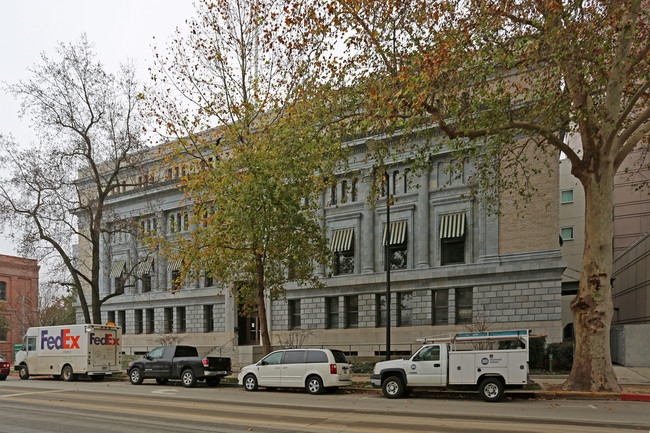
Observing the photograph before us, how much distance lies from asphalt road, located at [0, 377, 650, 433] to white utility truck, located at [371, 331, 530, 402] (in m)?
0.56

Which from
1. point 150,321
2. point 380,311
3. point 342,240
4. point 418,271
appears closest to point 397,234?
point 418,271

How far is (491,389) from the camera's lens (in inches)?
690

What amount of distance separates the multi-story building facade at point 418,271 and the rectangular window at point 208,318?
0.76 metres

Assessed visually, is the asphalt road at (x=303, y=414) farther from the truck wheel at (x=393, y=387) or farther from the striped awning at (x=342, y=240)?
the striped awning at (x=342, y=240)

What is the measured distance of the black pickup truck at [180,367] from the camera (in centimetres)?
2455

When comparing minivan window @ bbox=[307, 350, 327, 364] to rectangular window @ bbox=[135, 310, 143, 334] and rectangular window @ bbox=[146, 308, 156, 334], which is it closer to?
rectangular window @ bbox=[146, 308, 156, 334]

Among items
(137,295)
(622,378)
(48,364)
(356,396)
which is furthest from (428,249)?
(137,295)

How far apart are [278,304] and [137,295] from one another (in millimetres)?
17874

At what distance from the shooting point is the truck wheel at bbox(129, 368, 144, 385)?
26.3 metres

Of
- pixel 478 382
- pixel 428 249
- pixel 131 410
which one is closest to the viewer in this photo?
pixel 131 410

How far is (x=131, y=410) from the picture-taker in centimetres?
1623

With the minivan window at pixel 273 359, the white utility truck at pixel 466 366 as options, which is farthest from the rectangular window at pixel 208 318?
the white utility truck at pixel 466 366

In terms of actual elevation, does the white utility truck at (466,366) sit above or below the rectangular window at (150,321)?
above

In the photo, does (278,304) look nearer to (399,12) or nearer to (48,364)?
(48,364)
